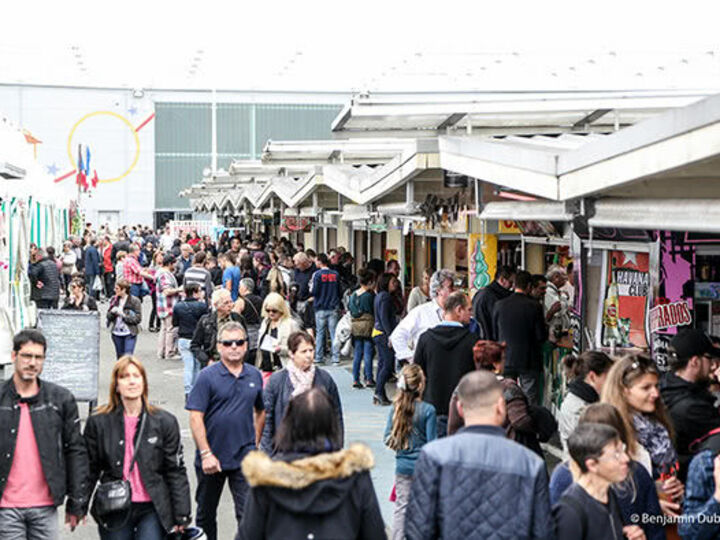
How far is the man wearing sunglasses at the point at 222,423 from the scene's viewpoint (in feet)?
24.7

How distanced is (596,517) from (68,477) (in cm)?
299

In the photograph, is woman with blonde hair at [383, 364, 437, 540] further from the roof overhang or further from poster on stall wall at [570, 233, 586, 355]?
the roof overhang

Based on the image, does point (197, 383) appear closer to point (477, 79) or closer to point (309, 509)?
point (309, 509)

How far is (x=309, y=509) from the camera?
458cm

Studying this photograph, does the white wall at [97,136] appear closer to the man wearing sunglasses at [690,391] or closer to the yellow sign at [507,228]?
the yellow sign at [507,228]

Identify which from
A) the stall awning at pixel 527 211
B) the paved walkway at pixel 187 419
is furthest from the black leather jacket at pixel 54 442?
the stall awning at pixel 527 211

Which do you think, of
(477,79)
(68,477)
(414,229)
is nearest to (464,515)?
(68,477)

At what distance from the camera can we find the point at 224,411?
7574mm

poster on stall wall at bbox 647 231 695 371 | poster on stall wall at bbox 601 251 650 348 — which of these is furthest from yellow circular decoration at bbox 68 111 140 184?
poster on stall wall at bbox 647 231 695 371

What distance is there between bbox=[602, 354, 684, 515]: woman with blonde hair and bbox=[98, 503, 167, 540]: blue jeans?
8.14ft

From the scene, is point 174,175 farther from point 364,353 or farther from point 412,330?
point 412,330

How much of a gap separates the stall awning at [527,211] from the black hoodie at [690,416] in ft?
7.13

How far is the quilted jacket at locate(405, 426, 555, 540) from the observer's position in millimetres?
4703

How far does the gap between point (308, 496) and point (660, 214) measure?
12.0 ft
